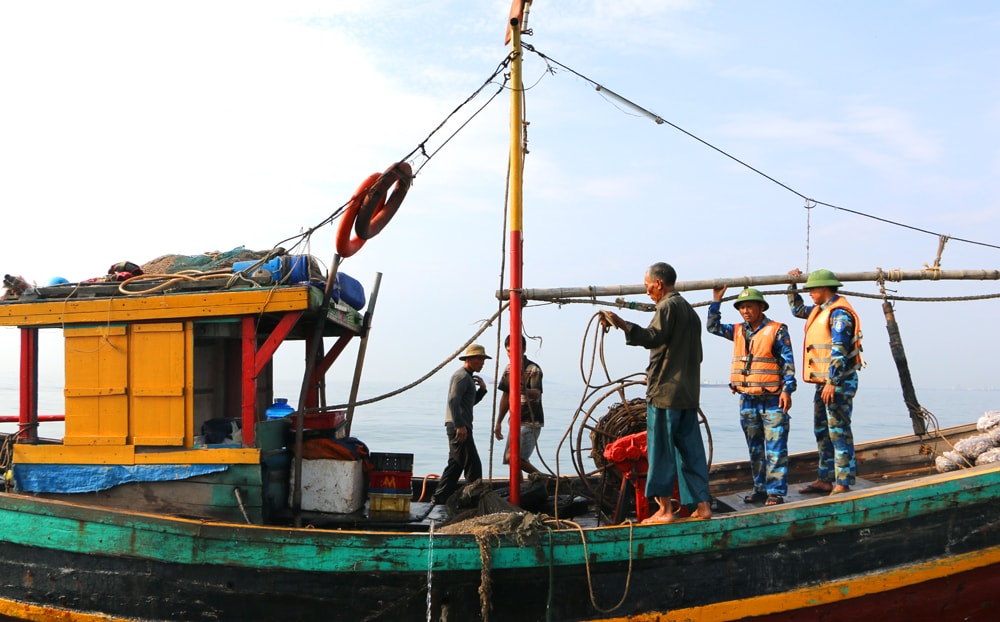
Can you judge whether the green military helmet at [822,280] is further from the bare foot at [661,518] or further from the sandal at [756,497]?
the bare foot at [661,518]

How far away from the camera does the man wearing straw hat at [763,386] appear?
6531mm

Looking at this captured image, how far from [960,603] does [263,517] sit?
4.86 m

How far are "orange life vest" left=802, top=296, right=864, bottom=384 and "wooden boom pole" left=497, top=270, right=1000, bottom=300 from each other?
1.12 feet

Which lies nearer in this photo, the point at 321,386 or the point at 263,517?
the point at 263,517

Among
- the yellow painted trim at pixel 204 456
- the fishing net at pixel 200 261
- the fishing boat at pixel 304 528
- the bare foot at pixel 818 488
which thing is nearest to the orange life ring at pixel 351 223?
the fishing boat at pixel 304 528

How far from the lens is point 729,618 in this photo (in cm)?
530

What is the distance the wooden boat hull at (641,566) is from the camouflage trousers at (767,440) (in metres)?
1.11

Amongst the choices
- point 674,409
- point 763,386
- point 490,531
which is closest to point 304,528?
point 490,531

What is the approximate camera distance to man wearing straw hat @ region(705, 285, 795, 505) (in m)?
6.53

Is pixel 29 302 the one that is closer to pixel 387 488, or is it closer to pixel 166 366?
pixel 166 366

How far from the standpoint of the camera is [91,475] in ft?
19.6

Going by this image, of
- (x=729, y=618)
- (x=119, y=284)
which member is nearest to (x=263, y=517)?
(x=119, y=284)

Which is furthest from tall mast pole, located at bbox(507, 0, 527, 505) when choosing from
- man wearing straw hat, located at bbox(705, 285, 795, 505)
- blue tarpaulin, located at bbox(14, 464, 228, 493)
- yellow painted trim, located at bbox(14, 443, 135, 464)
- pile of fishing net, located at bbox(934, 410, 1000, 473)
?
pile of fishing net, located at bbox(934, 410, 1000, 473)

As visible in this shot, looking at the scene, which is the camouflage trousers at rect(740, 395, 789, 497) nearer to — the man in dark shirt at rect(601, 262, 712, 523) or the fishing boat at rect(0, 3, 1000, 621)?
the fishing boat at rect(0, 3, 1000, 621)
